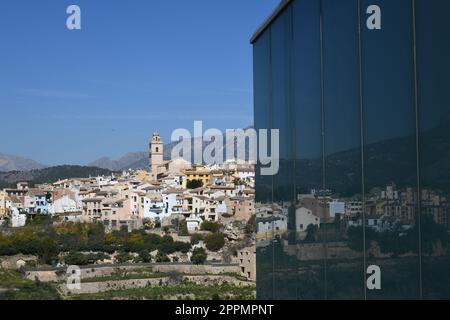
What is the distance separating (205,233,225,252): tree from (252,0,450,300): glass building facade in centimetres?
3229

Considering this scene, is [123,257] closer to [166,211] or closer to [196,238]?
[196,238]

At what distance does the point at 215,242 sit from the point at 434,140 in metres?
34.2

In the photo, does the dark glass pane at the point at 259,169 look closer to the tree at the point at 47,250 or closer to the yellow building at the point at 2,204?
the tree at the point at 47,250

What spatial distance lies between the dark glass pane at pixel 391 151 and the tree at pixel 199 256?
3045 cm

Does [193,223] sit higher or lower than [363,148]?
lower

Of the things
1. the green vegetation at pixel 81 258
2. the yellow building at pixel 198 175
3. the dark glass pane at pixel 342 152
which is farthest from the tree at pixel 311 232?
the yellow building at pixel 198 175

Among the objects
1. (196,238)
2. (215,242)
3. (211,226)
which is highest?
(211,226)

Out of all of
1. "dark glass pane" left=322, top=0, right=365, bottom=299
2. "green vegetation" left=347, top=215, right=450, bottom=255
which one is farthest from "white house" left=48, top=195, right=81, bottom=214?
"green vegetation" left=347, top=215, right=450, bottom=255

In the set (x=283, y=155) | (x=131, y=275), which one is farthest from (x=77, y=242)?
(x=283, y=155)

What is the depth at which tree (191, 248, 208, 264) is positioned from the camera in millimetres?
31953

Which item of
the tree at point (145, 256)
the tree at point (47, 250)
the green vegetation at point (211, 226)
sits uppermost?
the green vegetation at point (211, 226)

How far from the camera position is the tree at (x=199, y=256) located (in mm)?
31953

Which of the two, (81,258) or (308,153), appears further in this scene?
(81,258)

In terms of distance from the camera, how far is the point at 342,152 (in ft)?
6.65
